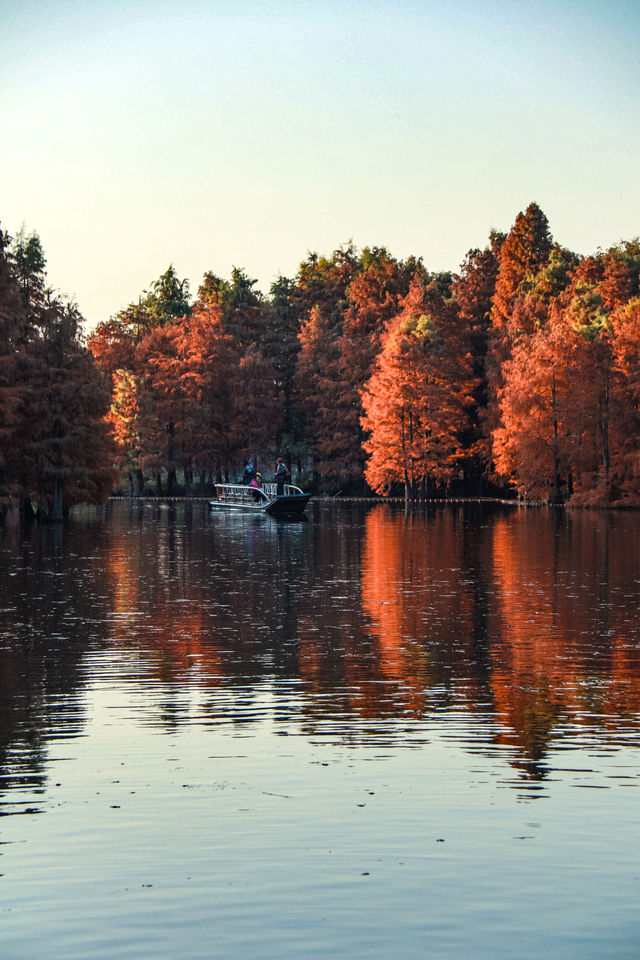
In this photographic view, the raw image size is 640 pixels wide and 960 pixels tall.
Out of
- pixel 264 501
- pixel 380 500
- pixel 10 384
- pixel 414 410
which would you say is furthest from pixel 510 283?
pixel 10 384

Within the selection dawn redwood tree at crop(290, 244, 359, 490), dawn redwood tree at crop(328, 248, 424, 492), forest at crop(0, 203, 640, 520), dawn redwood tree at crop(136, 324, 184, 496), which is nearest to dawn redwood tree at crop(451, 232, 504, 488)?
forest at crop(0, 203, 640, 520)

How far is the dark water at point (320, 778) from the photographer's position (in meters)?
7.03

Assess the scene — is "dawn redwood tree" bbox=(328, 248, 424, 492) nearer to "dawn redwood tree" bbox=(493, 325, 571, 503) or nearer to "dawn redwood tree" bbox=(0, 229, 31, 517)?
"dawn redwood tree" bbox=(493, 325, 571, 503)

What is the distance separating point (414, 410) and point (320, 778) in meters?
82.5

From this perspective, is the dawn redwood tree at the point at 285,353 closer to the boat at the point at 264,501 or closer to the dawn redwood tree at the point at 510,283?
the dawn redwood tree at the point at 510,283

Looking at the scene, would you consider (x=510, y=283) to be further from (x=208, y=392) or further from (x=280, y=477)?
(x=280, y=477)

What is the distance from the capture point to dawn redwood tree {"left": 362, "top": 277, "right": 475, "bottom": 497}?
91812 mm

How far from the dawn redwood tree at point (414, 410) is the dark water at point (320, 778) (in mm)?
66160

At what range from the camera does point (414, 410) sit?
302 feet

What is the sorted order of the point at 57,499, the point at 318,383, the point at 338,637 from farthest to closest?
the point at 318,383 < the point at 57,499 < the point at 338,637

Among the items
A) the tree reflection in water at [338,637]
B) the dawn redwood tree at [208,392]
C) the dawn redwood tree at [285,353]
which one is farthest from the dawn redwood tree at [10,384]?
the dawn redwood tree at [285,353]

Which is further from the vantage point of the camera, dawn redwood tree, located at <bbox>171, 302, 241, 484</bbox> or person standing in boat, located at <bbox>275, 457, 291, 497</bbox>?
dawn redwood tree, located at <bbox>171, 302, 241, 484</bbox>

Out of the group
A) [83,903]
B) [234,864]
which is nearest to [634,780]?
[234,864]

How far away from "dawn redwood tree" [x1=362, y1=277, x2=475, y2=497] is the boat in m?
9.59
